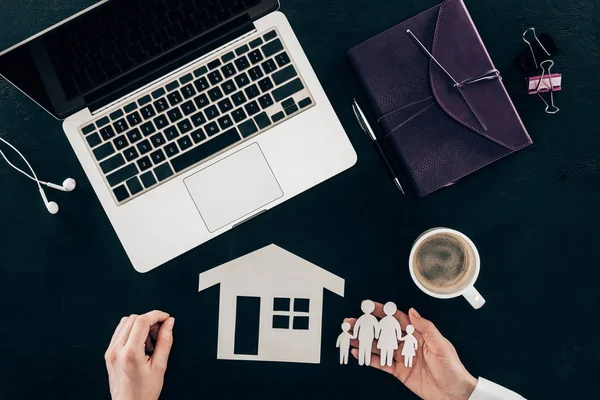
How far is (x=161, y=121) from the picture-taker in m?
1.13

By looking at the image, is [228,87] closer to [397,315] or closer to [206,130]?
[206,130]

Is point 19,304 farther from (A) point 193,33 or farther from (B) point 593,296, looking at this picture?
(B) point 593,296

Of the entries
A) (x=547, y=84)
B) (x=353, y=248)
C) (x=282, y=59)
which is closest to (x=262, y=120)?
(x=282, y=59)

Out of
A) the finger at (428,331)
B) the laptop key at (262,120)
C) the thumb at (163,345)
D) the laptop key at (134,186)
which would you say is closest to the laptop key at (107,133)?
the laptop key at (134,186)

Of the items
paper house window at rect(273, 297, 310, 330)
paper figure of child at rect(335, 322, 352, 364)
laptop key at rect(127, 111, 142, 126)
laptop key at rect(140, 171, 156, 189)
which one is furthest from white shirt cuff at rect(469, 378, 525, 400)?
laptop key at rect(127, 111, 142, 126)

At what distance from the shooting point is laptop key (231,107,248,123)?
1.12 m

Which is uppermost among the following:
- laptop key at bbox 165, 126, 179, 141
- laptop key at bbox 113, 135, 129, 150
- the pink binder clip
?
laptop key at bbox 113, 135, 129, 150

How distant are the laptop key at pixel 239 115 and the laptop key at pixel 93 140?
0.96ft

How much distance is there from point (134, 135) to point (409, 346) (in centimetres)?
74

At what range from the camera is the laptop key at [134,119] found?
1.13 meters

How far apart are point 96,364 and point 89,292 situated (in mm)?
166

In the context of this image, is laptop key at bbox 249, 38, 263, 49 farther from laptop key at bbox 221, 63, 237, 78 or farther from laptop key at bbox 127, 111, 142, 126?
laptop key at bbox 127, 111, 142, 126

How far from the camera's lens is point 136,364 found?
44.6 inches

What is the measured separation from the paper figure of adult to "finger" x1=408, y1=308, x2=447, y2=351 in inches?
3.4
